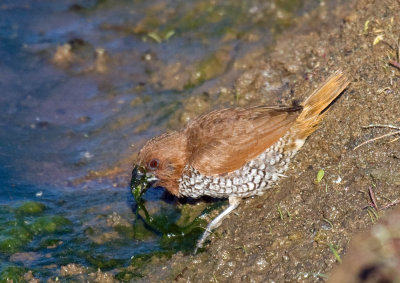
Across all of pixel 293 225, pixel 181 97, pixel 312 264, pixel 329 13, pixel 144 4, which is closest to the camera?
pixel 312 264

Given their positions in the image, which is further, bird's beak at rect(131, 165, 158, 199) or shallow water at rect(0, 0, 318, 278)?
shallow water at rect(0, 0, 318, 278)

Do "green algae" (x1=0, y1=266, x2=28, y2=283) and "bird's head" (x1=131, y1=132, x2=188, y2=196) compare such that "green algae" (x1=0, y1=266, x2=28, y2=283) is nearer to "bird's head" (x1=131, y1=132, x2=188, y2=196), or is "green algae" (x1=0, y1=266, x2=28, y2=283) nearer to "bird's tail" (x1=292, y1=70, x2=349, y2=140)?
"bird's head" (x1=131, y1=132, x2=188, y2=196)

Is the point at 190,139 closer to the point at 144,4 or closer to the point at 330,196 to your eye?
the point at 330,196

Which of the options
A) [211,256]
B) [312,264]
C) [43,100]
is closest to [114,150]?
[43,100]

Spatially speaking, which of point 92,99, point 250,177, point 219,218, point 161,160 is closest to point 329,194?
point 250,177

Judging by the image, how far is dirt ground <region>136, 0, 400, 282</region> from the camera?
486 centimetres

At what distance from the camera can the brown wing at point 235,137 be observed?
5.77 metres

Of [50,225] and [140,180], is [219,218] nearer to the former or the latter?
[140,180]

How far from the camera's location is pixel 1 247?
6004 millimetres

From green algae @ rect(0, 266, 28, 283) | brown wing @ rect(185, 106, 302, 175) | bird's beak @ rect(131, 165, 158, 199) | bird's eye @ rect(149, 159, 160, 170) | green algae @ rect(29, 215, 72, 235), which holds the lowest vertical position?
green algae @ rect(29, 215, 72, 235)

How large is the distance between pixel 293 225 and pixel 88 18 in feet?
23.3

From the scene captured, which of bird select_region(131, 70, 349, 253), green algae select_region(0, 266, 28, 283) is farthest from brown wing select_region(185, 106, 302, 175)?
green algae select_region(0, 266, 28, 283)

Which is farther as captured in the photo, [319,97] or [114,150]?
[114,150]

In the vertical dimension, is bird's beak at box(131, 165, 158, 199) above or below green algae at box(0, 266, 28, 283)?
above
